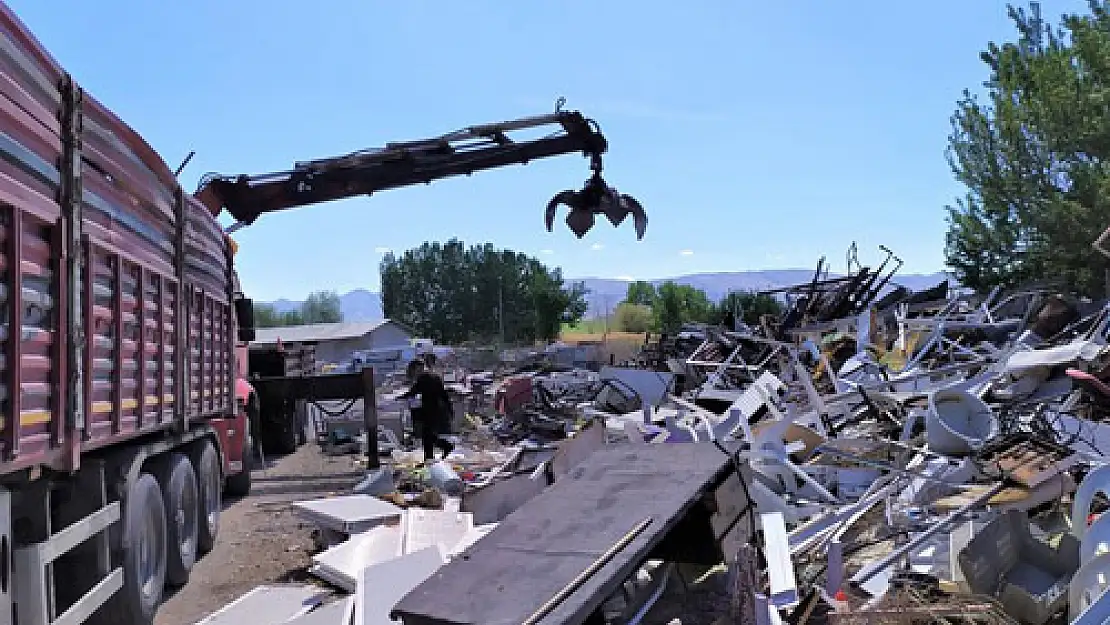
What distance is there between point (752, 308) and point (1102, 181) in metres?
17.7

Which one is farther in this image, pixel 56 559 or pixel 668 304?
pixel 668 304

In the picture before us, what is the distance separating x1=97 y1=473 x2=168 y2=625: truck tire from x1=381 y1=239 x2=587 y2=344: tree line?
60.0 meters

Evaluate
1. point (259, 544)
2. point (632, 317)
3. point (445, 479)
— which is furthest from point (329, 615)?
point (632, 317)

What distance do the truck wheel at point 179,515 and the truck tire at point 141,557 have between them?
0.19 meters

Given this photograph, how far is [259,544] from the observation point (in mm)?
8109

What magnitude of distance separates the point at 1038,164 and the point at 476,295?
179 feet

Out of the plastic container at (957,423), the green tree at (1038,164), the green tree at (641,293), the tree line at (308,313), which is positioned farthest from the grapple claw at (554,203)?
the tree line at (308,313)

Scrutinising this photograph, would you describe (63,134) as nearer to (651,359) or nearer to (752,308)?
(651,359)

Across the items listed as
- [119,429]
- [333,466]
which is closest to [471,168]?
[333,466]

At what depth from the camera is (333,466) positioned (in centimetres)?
1286

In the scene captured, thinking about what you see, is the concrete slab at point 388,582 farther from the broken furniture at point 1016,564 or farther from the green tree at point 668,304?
the green tree at point 668,304

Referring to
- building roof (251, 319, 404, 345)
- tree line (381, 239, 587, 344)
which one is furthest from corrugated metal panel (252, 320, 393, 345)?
tree line (381, 239, 587, 344)

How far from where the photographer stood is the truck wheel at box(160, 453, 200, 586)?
6250 millimetres

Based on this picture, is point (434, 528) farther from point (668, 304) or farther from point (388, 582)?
point (668, 304)
